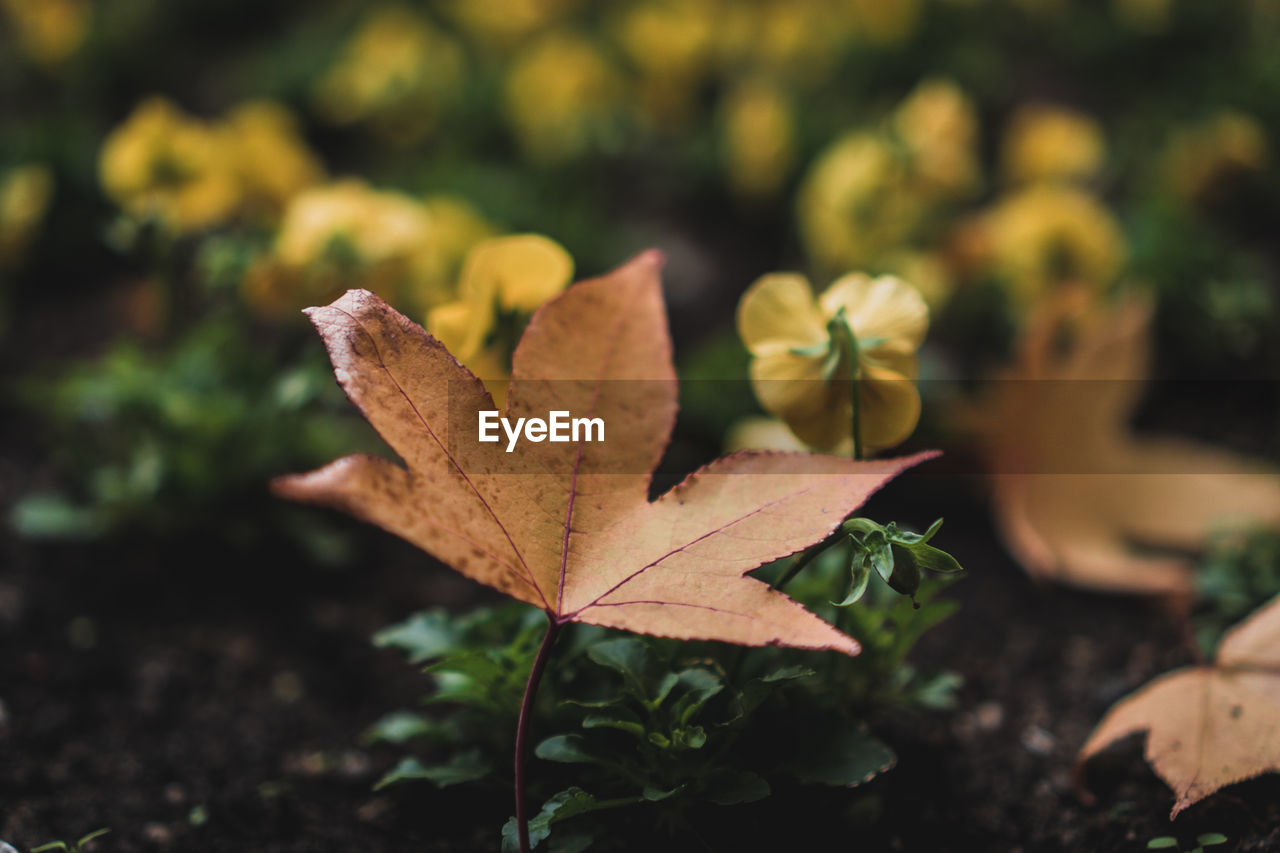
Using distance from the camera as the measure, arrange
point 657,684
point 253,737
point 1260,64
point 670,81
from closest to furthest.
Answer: point 657,684
point 253,737
point 1260,64
point 670,81

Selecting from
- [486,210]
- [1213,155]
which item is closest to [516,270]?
[486,210]

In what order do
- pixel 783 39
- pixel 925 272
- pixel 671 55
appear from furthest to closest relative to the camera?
pixel 783 39 → pixel 671 55 → pixel 925 272

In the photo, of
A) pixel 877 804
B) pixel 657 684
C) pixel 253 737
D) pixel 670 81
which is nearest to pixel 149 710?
pixel 253 737

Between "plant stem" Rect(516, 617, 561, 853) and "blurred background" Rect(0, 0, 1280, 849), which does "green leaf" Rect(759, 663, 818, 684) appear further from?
"blurred background" Rect(0, 0, 1280, 849)

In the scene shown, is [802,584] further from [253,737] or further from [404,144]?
[404,144]

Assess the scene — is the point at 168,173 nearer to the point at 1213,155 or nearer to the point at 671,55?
the point at 671,55

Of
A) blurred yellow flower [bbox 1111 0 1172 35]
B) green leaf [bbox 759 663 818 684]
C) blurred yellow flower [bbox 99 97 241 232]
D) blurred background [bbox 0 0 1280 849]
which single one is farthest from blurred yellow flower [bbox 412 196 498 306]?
blurred yellow flower [bbox 1111 0 1172 35]

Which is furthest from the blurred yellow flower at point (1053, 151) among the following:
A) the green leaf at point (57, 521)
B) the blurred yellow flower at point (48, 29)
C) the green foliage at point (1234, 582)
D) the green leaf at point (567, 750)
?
the blurred yellow flower at point (48, 29)
